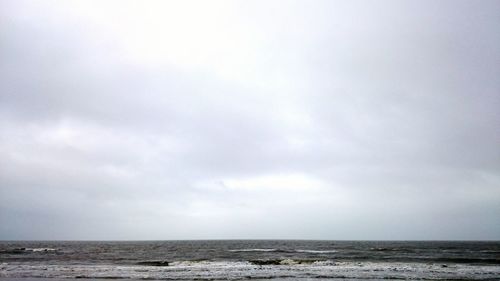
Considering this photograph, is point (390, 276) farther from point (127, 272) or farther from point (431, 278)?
point (127, 272)

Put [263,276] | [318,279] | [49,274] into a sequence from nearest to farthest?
1. [318,279]
2. [263,276]
3. [49,274]

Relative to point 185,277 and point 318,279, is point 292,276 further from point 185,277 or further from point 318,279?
point 185,277

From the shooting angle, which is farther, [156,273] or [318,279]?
[156,273]

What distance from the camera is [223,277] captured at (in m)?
27.5

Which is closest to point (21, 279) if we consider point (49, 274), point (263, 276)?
point (49, 274)

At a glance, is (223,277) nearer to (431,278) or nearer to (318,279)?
(318,279)

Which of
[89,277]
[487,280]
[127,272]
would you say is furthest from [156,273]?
[487,280]

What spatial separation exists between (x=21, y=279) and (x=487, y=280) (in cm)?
3254

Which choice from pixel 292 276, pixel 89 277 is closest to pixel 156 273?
pixel 89 277

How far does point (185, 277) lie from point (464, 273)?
2222 cm

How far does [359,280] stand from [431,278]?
18.3ft

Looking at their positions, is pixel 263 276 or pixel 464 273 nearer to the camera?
pixel 263 276

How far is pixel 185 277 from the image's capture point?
2798 centimetres

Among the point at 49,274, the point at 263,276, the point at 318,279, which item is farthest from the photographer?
the point at 49,274
